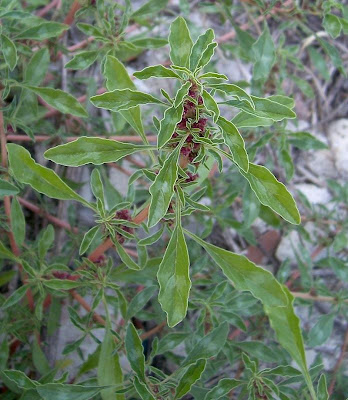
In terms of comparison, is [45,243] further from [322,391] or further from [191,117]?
[322,391]

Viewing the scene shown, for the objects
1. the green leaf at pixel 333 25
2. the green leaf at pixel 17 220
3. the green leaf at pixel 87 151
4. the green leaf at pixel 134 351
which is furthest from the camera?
the green leaf at pixel 333 25

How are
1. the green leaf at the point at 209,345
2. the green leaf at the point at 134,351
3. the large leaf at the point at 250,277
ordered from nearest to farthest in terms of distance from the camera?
the large leaf at the point at 250,277 → the green leaf at the point at 134,351 → the green leaf at the point at 209,345

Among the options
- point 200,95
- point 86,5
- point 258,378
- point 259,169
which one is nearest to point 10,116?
point 86,5

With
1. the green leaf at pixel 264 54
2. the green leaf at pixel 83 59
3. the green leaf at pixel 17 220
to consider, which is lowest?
the green leaf at pixel 17 220

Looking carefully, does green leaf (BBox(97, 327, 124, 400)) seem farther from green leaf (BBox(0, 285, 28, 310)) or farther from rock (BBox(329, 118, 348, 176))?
rock (BBox(329, 118, 348, 176))

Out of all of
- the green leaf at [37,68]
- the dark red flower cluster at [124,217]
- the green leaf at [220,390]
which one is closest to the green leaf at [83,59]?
the green leaf at [37,68]

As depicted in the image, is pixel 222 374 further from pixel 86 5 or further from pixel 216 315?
pixel 86 5

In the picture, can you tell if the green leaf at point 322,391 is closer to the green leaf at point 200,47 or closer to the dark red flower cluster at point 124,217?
the dark red flower cluster at point 124,217
